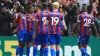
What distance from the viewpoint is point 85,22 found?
19.6m

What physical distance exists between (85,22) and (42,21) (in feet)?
6.14

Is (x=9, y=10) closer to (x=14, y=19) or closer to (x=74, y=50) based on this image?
(x=14, y=19)

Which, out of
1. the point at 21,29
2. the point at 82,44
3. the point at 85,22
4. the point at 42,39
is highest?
the point at 85,22

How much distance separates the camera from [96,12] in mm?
22844

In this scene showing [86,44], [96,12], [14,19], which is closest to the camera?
[86,44]

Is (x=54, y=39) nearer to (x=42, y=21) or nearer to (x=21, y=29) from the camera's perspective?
(x=42, y=21)

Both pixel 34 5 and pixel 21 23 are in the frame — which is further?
pixel 34 5

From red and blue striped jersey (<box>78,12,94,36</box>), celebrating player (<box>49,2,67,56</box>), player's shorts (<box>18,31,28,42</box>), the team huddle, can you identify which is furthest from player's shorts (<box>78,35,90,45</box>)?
player's shorts (<box>18,31,28,42</box>)

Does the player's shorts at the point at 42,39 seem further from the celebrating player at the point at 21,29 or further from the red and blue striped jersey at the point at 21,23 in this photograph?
the red and blue striped jersey at the point at 21,23

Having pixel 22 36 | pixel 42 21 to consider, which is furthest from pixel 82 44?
pixel 22 36

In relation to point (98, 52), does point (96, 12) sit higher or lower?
higher

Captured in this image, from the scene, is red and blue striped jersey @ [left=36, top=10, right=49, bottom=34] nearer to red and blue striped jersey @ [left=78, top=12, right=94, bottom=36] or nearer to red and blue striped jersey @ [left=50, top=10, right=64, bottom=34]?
red and blue striped jersey @ [left=50, top=10, right=64, bottom=34]

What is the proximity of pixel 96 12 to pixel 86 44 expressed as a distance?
10.8ft

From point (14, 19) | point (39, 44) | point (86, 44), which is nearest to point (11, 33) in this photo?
point (14, 19)
